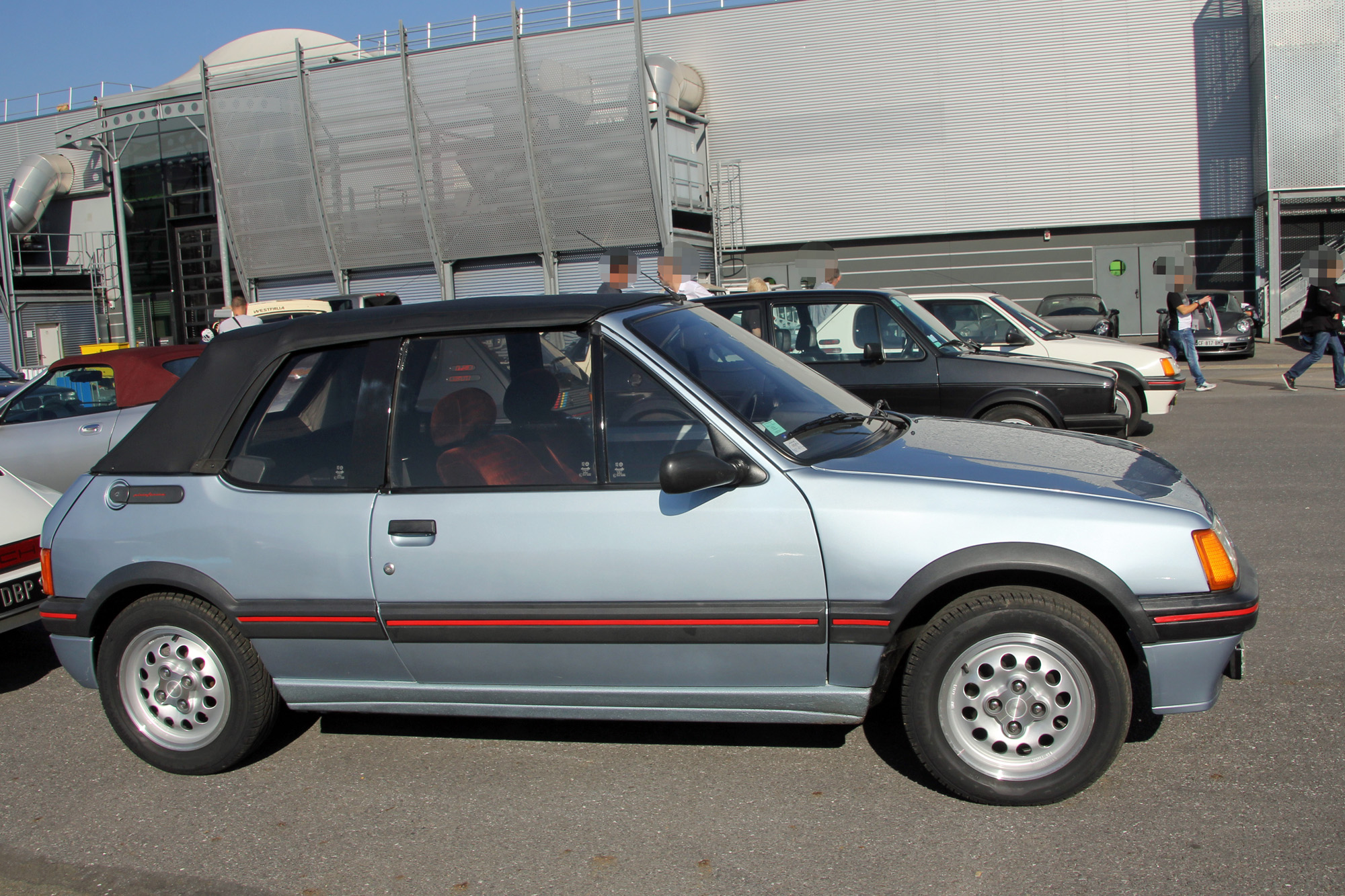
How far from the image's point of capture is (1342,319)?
13695 mm

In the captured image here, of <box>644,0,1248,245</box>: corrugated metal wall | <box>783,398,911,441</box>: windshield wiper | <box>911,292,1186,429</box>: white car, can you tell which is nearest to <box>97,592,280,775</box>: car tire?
<box>783,398,911,441</box>: windshield wiper

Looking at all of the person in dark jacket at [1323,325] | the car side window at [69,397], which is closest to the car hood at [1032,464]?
the car side window at [69,397]

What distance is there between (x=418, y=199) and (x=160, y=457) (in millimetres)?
25611

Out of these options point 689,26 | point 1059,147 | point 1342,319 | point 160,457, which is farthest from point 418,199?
point 160,457

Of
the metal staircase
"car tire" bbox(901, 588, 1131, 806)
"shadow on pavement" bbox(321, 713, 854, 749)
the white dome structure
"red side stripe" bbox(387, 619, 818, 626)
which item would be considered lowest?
"shadow on pavement" bbox(321, 713, 854, 749)

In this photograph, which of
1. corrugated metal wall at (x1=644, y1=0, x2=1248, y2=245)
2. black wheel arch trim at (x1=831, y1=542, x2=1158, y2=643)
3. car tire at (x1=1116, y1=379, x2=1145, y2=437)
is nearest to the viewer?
black wheel arch trim at (x1=831, y1=542, x2=1158, y2=643)

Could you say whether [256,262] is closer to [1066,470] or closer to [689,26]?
[689,26]

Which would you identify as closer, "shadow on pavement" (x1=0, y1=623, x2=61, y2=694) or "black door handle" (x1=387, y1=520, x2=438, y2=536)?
"black door handle" (x1=387, y1=520, x2=438, y2=536)

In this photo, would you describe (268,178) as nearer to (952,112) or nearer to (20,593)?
(952,112)

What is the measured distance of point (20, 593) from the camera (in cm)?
475

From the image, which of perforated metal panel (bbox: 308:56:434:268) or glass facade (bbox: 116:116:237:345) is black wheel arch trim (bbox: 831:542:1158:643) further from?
glass facade (bbox: 116:116:237:345)

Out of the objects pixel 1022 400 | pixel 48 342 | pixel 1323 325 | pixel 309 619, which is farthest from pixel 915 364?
pixel 48 342

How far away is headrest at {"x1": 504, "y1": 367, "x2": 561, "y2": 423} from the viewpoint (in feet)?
11.6

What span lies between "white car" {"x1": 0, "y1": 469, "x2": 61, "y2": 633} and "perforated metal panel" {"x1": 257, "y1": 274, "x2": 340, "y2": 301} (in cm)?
2590
